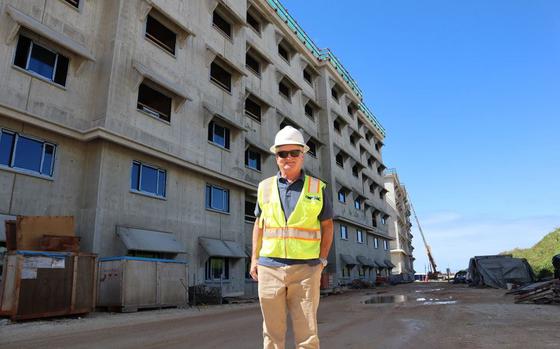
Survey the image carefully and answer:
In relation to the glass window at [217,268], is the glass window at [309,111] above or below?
above

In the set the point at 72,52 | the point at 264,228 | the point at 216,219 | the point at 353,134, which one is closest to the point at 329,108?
the point at 353,134

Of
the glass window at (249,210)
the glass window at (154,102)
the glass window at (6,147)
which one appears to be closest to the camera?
the glass window at (6,147)

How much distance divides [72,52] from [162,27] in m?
5.75

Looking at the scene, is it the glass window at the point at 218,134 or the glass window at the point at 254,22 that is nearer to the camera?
the glass window at the point at 218,134

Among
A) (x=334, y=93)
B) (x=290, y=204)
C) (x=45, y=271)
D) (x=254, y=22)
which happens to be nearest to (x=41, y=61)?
(x=45, y=271)

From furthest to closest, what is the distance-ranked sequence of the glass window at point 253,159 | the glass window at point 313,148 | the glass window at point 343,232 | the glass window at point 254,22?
the glass window at point 343,232
the glass window at point 313,148
the glass window at point 254,22
the glass window at point 253,159

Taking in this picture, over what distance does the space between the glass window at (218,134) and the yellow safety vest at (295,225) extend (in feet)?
60.6

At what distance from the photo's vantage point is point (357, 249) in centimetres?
4134

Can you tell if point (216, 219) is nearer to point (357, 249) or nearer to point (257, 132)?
point (257, 132)

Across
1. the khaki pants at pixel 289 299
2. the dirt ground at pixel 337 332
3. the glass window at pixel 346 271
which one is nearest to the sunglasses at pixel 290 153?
the khaki pants at pixel 289 299

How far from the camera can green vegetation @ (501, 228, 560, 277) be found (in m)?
30.2

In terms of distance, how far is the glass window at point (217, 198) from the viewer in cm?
2080

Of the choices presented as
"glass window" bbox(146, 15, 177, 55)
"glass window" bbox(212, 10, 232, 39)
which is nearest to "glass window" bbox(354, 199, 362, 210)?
"glass window" bbox(212, 10, 232, 39)

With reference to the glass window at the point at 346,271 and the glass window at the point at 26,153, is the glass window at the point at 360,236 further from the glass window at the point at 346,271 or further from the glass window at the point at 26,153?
the glass window at the point at 26,153
